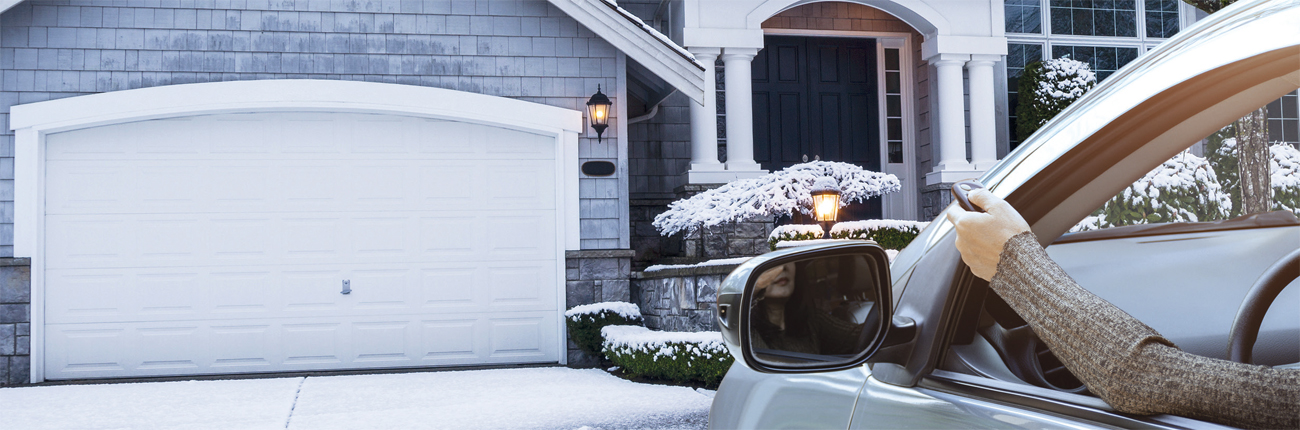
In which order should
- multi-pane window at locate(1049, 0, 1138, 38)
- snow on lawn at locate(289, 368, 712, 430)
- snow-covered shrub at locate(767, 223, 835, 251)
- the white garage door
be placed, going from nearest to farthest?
A: snow on lawn at locate(289, 368, 712, 430) → snow-covered shrub at locate(767, 223, 835, 251) → the white garage door → multi-pane window at locate(1049, 0, 1138, 38)

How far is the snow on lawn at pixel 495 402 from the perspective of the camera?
237 inches

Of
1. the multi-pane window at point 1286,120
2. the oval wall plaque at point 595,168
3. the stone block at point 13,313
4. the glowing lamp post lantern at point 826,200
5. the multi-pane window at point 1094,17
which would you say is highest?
the multi-pane window at point 1094,17

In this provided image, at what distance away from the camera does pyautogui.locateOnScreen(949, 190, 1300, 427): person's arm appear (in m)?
0.83

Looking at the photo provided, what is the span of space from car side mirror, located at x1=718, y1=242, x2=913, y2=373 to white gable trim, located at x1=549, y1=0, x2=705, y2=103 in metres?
7.63

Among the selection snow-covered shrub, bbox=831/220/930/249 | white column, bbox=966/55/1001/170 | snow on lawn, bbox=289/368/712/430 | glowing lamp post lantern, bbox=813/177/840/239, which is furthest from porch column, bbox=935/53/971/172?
snow on lawn, bbox=289/368/712/430

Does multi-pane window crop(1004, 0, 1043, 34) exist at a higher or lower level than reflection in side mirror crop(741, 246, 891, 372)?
higher

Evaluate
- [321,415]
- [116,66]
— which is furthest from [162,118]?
[321,415]

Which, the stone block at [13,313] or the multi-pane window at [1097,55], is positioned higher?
the multi-pane window at [1097,55]

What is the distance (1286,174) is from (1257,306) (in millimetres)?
162

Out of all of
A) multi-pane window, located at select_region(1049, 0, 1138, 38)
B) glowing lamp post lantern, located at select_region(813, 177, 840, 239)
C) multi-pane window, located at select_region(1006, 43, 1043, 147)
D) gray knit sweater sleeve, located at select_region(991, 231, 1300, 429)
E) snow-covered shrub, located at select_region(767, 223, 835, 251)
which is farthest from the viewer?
multi-pane window, located at select_region(1049, 0, 1138, 38)

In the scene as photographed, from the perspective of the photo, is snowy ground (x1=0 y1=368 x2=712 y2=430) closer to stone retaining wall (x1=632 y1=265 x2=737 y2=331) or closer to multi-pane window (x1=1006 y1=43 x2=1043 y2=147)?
stone retaining wall (x1=632 y1=265 x2=737 y2=331)

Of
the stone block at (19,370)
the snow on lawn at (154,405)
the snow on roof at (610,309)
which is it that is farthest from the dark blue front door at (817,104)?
the stone block at (19,370)

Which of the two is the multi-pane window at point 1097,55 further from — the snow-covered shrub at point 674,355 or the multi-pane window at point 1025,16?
the snow-covered shrub at point 674,355

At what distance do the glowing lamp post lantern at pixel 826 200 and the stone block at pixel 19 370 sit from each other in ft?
23.6
